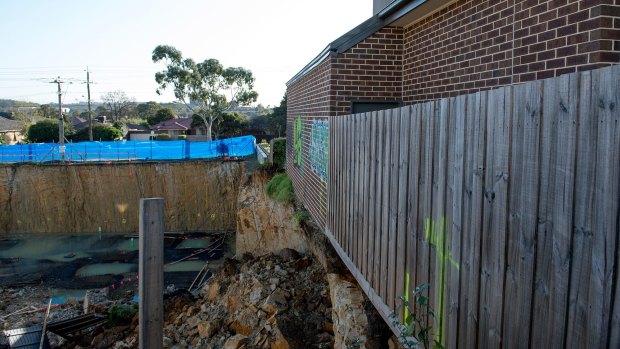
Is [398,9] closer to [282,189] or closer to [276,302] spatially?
[276,302]

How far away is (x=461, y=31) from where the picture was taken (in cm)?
605

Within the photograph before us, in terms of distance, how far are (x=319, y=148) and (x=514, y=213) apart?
233 inches

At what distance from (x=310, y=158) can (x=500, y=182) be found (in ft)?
22.9

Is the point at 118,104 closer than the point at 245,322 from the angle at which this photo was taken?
No

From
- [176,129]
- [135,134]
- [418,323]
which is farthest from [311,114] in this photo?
[135,134]

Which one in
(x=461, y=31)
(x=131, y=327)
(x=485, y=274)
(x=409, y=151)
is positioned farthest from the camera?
(x=131, y=327)

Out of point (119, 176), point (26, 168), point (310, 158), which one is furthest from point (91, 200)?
point (310, 158)

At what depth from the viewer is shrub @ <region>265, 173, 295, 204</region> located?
12.9 m

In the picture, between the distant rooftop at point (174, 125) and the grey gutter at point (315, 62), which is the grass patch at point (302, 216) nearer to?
the grey gutter at point (315, 62)

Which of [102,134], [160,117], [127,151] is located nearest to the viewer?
[127,151]

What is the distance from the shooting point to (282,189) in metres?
13.8

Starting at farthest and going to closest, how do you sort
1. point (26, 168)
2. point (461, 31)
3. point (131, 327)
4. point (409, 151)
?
point (26, 168) → point (131, 327) → point (461, 31) → point (409, 151)

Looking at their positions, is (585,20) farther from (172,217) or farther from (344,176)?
(172,217)

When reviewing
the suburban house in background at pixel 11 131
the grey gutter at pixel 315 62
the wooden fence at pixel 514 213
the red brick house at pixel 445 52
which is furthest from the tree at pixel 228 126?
the wooden fence at pixel 514 213
